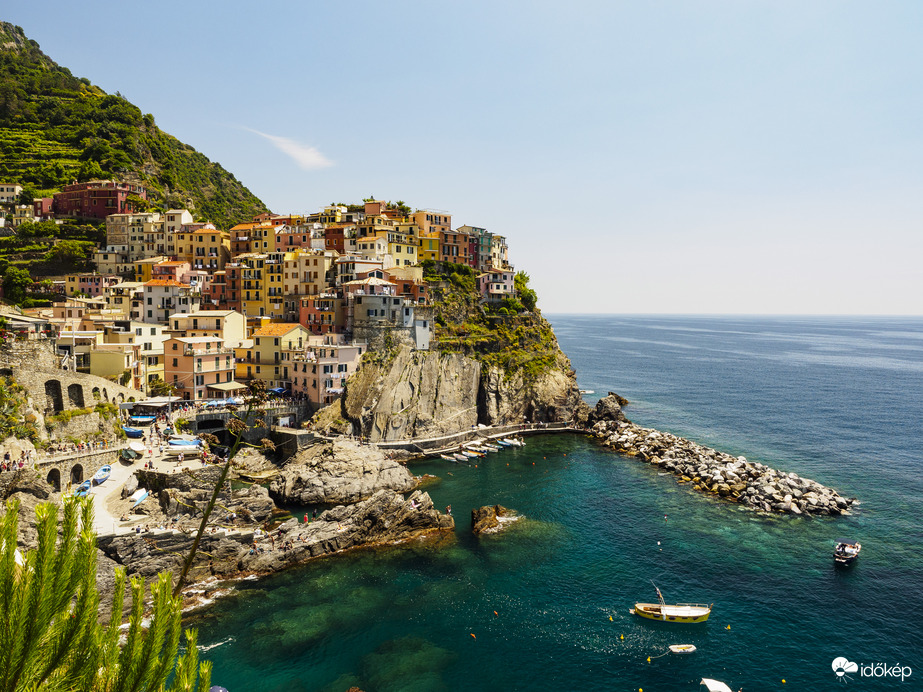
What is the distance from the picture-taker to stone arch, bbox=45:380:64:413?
46.7 metres

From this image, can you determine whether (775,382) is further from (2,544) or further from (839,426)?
(2,544)

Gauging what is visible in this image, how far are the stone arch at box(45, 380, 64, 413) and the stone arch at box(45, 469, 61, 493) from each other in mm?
8133

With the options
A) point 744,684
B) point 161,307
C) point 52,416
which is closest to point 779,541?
point 744,684

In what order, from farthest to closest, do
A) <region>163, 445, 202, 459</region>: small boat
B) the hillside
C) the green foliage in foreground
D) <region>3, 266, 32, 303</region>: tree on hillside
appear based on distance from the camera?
the hillside < <region>3, 266, 32, 303</region>: tree on hillside < <region>163, 445, 202, 459</region>: small boat < the green foliage in foreground

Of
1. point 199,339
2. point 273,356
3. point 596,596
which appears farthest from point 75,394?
point 596,596

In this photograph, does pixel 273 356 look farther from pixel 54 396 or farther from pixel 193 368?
pixel 54 396

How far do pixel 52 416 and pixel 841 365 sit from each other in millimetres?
173278

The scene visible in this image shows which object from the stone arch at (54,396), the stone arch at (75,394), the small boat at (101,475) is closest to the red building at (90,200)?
the stone arch at (75,394)

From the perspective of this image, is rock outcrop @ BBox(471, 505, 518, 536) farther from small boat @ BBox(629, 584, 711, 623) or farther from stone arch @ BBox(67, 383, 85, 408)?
stone arch @ BBox(67, 383, 85, 408)

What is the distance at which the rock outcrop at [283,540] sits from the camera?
1373 inches

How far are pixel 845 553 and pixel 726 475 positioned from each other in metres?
16.1

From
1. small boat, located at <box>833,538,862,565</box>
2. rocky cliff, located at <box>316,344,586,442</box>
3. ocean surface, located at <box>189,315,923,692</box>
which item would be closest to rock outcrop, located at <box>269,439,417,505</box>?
ocean surface, located at <box>189,315,923,692</box>

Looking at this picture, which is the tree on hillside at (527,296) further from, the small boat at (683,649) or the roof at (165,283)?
the small boat at (683,649)

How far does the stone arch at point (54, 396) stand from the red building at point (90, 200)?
193 ft
